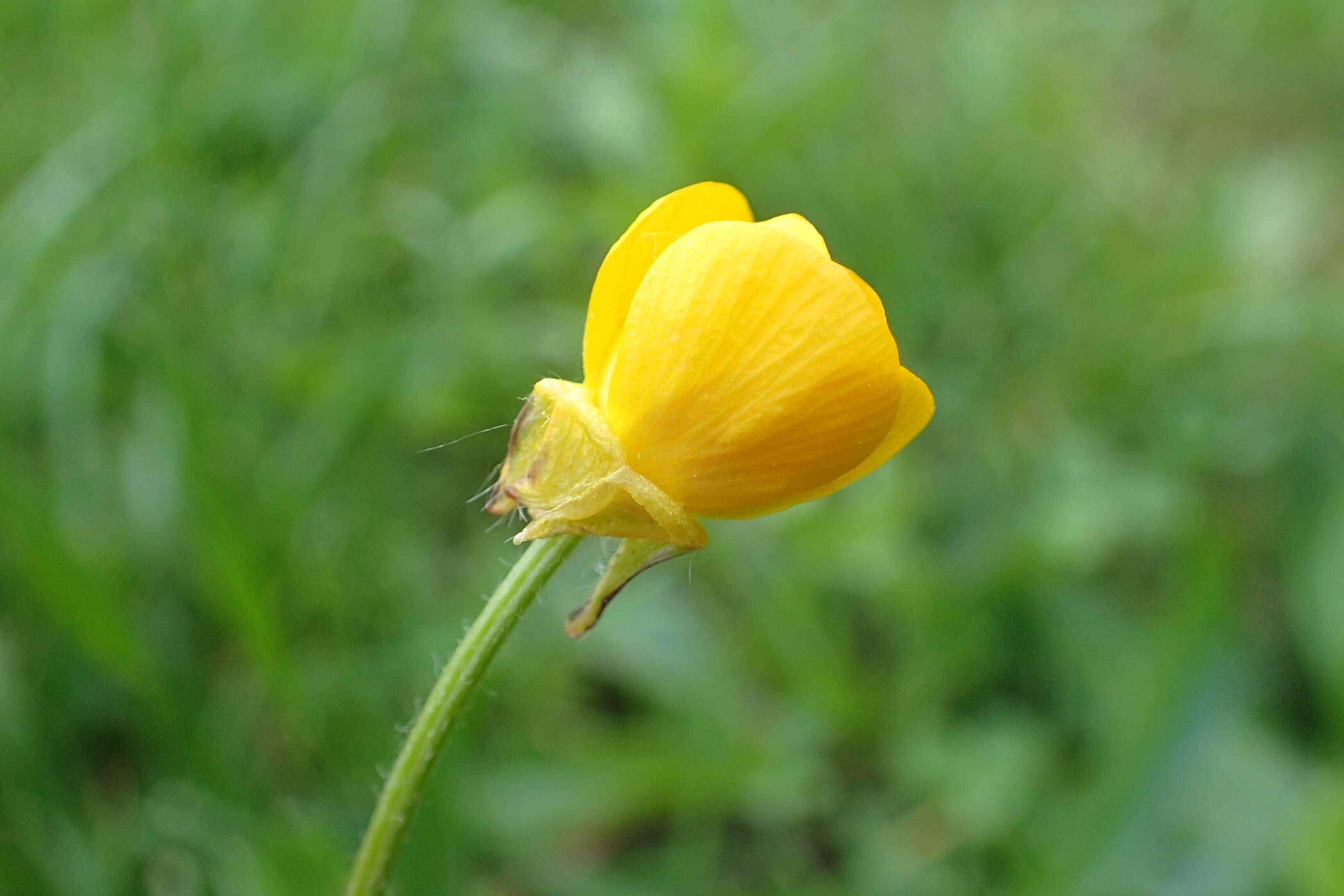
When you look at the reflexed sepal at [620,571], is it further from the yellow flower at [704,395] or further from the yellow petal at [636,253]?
the yellow petal at [636,253]

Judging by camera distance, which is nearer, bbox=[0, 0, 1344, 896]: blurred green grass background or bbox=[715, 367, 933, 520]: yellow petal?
bbox=[715, 367, 933, 520]: yellow petal

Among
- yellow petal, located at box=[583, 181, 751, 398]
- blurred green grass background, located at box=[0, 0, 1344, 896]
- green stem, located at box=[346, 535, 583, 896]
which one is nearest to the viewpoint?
green stem, located at box=[346, 535, 583, 896]

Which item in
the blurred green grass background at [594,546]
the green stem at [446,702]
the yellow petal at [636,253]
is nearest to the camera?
the green stem at [446,702]

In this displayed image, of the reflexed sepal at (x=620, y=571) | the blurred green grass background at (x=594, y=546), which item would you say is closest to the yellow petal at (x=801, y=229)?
the reflexed sepal at (x=620, y=571)

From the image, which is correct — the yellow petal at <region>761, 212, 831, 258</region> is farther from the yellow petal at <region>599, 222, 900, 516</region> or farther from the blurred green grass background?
the blurred green grass background

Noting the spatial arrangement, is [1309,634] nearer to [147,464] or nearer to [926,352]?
[926,352]

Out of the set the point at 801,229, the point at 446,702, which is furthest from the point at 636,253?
the point at 446,702

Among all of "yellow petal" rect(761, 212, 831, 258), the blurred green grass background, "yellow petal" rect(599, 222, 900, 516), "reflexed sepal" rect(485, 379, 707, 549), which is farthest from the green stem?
the blurred green grass background

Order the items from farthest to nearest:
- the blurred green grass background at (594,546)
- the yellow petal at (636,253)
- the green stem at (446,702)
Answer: the blurred green grass background at (594,546) < the yellow petal at (636,253) < the green stem at (446,702)
